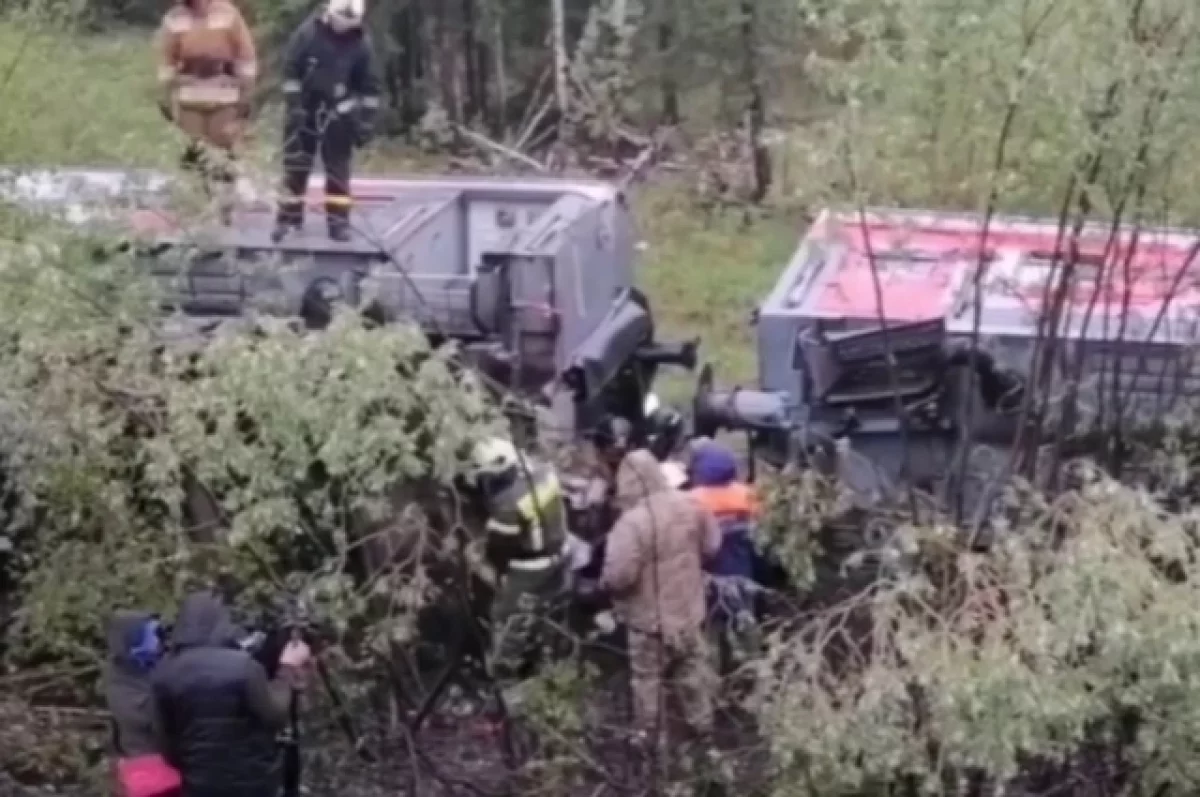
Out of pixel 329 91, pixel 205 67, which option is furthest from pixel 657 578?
pixel 205 67

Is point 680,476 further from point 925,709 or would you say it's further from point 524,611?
point 925,709

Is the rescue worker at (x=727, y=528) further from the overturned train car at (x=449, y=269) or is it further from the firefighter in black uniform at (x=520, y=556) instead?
the overturned train car at (x=449, y=269)

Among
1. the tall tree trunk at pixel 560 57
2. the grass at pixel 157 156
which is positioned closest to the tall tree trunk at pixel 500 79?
the tall tree trunk at pixel 560 57

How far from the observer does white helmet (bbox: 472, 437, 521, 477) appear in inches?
332

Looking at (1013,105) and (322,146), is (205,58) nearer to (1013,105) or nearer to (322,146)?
(322,146)

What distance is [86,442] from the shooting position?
871 centimetres

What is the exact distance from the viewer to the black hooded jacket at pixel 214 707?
8039mm

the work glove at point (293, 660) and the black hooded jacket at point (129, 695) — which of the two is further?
the work glove at point (293, 660)

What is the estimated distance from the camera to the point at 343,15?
1138cm

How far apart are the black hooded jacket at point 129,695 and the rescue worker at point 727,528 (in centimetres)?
220

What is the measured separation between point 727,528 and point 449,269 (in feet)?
8.22

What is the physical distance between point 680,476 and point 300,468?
190 centimetres

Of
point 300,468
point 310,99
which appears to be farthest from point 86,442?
point 310,99

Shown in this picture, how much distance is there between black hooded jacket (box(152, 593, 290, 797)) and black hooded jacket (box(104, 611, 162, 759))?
17cm
